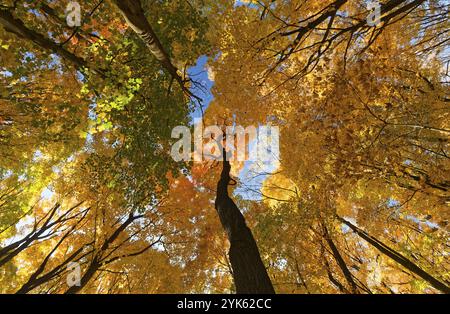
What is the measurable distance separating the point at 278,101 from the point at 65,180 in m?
8.52

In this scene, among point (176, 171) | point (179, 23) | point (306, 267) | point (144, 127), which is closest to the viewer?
point (179, 23)

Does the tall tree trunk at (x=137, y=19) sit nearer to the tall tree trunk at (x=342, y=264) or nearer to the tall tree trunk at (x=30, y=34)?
the tall tree trunk at (x=30, y=34)

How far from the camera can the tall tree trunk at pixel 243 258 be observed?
12.8ft

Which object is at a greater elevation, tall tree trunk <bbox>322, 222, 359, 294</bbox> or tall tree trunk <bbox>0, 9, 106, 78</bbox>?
tall tree trunk <bbox>0, 9, 106, 78</bbox>

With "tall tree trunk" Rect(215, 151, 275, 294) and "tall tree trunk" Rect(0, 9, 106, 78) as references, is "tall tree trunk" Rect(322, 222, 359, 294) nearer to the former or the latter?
"tall tree trunk" Rect(215, 151, 275, 294)

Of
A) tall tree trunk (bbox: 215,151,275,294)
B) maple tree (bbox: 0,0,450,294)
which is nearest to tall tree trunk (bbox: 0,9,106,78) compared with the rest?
maple tree (bbox: 0,0,450,294)

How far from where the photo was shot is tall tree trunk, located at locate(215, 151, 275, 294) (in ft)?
12.8

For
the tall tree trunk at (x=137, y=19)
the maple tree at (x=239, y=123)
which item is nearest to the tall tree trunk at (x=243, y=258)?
the maple tree at (x=239, y=123)

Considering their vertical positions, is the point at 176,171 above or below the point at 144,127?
below

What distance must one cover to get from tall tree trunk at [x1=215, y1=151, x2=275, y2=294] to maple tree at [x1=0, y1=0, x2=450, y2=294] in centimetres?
Answer: 3

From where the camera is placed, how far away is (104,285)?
1094 cm

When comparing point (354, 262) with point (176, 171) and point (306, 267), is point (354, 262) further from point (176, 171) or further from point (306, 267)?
point (176, 171)
